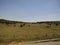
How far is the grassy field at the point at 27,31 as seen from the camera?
554 centimetres

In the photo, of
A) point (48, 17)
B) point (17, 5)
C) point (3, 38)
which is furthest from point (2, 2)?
point (48, 17)

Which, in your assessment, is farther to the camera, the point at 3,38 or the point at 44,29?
the point at 44,29

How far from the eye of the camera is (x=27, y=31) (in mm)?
5777

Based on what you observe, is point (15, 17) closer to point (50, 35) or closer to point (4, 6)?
point (4, 6)

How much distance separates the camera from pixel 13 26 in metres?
5.74

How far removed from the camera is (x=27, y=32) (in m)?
5.74

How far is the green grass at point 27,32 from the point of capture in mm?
5535

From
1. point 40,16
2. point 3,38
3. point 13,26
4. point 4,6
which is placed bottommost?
point 3,38

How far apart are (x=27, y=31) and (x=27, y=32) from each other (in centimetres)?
5

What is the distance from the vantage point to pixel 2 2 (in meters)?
5.71

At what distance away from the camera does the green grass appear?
18.2ft

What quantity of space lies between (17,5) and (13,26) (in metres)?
0.78

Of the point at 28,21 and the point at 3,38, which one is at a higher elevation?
the point at 28,21

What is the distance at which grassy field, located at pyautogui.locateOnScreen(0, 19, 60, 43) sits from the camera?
18.2 ft
